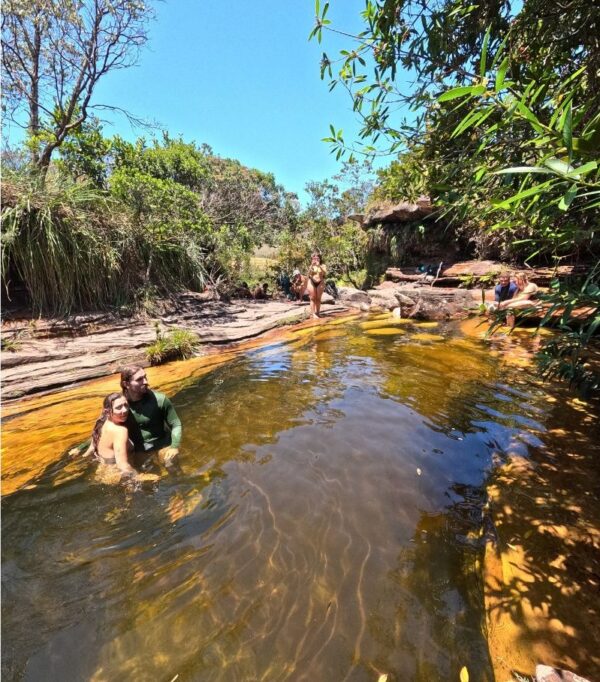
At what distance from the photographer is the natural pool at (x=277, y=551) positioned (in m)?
2.06

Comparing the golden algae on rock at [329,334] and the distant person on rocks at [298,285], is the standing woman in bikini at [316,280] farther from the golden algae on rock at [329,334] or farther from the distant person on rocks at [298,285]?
the distant person on rocks at [298,285]

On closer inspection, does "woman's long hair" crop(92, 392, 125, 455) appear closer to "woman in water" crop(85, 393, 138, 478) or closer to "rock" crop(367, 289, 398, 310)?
"woman in water" crop(85, 393, 138, 478)

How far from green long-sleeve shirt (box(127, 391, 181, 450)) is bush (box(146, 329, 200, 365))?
13.1 ft

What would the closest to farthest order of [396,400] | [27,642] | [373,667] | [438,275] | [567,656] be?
[567,656]
[373,667]
[27,642]
[396,400]
[438,275]

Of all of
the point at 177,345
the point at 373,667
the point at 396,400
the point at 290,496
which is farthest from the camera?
the point at 177,345

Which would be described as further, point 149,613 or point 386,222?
→ point 386,222

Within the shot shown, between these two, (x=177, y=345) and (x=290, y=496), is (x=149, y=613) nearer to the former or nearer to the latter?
(x=290, y=496)

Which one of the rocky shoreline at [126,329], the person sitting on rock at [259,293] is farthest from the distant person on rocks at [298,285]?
the rocky shoreline at [126,329]

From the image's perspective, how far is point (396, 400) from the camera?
5.29 metres

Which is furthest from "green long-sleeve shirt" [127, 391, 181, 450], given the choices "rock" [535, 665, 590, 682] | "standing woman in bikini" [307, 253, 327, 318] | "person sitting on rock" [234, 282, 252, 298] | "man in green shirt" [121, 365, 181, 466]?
"person sitting on rock" [234, 282, 252, 298]

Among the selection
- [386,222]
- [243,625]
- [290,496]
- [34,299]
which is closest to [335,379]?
[290,496]

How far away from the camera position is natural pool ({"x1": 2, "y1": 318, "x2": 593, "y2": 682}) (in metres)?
2.06

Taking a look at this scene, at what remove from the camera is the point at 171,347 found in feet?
26.9

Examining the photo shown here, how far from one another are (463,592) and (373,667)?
76 centimetres
